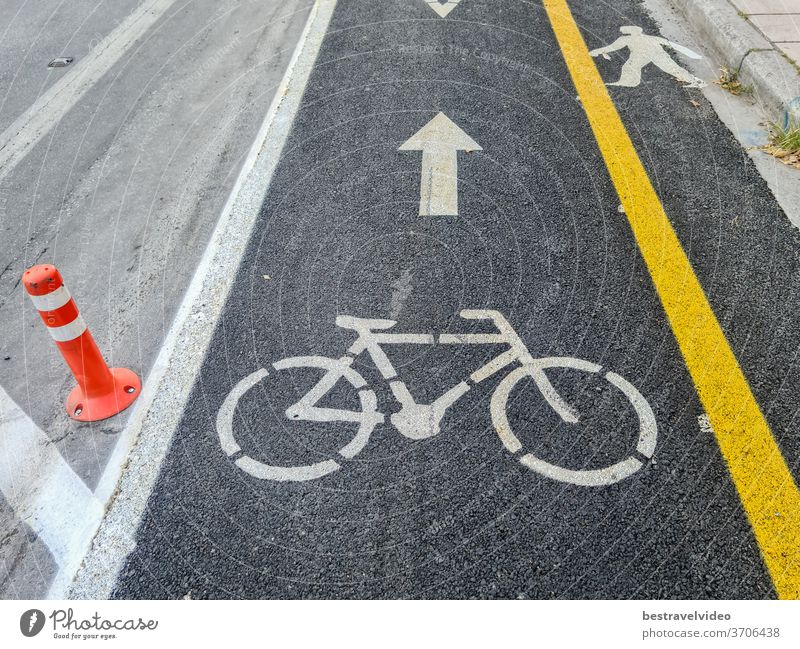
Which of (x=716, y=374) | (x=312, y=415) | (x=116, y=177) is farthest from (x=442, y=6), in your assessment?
(x=312, y=415)

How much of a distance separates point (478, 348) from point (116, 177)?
119 inches

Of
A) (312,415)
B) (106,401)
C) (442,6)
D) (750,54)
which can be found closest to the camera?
(312,415)

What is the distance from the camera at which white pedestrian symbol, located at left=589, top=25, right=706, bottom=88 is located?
5.33m

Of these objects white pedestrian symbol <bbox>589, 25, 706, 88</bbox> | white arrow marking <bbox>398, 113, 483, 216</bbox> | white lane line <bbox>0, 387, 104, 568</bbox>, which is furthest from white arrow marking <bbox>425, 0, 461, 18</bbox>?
white lane line <bbox>0, 387, 104, 568</bbox>

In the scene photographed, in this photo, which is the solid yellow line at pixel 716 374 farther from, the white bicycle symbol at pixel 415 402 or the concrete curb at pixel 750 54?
the concrete curb at pixel 750 54

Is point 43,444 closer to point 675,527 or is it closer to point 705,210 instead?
point 675,527

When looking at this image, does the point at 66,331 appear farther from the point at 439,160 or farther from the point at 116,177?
the point at 439,160

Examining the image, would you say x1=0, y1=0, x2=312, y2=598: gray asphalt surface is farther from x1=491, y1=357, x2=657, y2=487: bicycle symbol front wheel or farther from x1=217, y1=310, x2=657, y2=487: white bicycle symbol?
x1=491, y1=357, x2=657, y2=487: bicycle symbol front wheel

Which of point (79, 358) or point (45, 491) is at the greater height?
point (79, 358)

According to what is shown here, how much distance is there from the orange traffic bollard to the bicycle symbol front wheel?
171 cm

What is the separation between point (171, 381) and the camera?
11.0 ft

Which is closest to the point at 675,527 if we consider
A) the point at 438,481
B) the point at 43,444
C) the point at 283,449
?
the point at 438,481

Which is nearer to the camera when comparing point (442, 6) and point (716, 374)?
point (716, 374)

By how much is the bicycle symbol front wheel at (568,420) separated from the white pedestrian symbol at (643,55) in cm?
300
